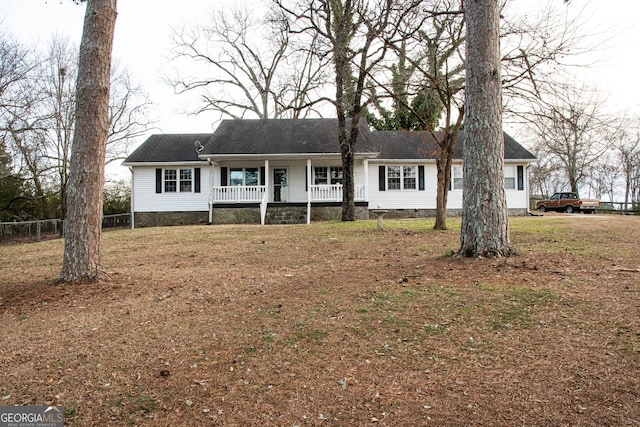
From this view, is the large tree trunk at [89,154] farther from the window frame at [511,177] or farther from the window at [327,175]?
the window frame at [511,177]

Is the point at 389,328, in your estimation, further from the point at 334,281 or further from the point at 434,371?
the point at 334,281

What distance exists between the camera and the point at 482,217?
19.8 feet

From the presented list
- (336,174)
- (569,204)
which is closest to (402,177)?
(336,174)

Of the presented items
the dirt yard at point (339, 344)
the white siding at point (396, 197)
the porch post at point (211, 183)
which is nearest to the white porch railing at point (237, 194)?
the porch post at point (211, 183)

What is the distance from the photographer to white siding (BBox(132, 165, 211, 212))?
829 inches

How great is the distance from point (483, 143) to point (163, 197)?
60.6 feet

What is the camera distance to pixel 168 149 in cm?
2188

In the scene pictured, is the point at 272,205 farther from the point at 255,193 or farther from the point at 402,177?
the point at 402,177

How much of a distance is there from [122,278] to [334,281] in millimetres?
3353

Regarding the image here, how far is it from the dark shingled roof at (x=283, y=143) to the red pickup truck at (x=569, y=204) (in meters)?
9.24

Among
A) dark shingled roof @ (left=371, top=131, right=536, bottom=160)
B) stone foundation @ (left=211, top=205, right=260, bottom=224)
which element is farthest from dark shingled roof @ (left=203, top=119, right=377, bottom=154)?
stone foundation @ (left=211, top=205, right=260, bottom=224)

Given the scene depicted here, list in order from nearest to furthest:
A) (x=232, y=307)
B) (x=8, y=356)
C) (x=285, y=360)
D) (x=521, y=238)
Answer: (x=285, y=360) → (x=8, y=356) → (x=232, y=307) → (x=521, y=238)

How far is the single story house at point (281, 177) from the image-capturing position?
1953 centimetres

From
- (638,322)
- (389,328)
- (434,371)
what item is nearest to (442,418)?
(434,371)
